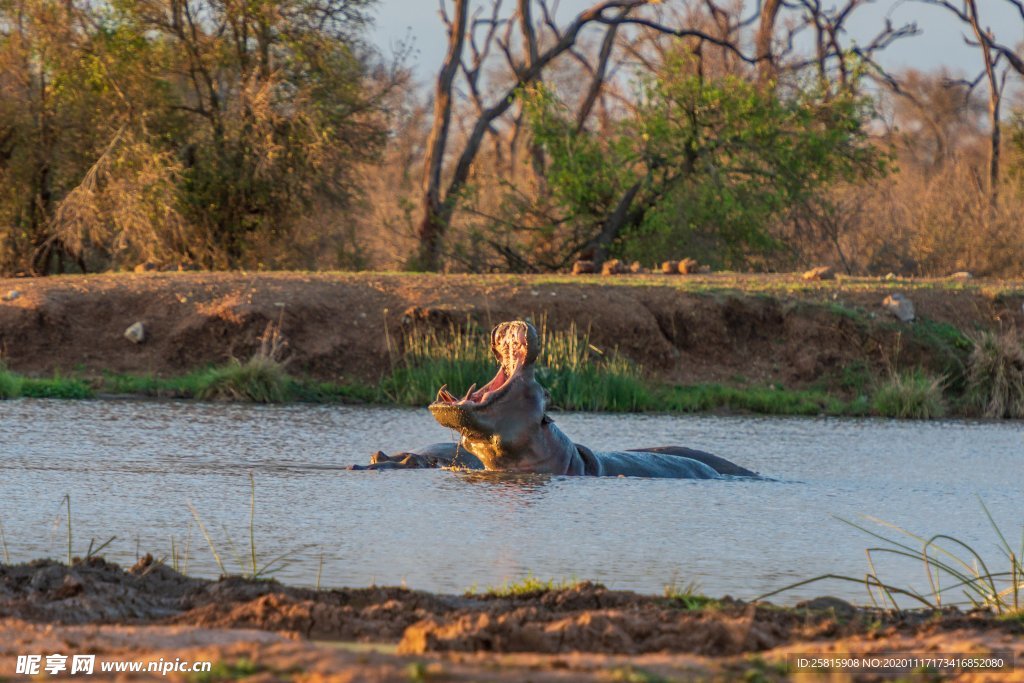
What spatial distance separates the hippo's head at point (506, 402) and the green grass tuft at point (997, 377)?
25.7ft

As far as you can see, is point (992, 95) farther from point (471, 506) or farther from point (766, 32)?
point (471, 506)

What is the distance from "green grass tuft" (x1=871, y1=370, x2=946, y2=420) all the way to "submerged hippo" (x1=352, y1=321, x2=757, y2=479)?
582 cm

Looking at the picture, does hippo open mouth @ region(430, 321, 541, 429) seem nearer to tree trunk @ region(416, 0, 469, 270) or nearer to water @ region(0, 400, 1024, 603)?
water @ region(0, 400, 1024, 603)

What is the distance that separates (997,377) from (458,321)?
18.2 ft

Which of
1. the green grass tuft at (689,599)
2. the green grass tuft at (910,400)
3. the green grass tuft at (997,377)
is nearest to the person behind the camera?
the green grass tuft at (689,599)

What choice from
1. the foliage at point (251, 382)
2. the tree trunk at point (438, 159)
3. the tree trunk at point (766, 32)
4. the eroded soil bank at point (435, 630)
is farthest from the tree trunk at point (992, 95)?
the eroded soil bank at point (435, 630)

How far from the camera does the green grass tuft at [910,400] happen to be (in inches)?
546

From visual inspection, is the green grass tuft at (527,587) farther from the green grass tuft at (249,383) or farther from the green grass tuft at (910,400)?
the green grass tuft at (910,400)

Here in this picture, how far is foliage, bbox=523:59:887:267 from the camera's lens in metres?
21.6

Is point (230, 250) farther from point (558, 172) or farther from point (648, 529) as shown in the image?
point (648, 529)

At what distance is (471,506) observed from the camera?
679cm

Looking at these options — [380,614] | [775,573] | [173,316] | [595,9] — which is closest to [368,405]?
[173,316]

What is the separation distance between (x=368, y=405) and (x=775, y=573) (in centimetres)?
880

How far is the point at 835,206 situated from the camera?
77.3ft
